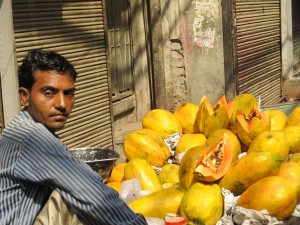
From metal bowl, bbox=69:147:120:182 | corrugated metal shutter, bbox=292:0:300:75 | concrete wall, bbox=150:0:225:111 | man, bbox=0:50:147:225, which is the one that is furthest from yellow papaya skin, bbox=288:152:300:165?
corrugated metal shutter, bbox=292:0:300:75

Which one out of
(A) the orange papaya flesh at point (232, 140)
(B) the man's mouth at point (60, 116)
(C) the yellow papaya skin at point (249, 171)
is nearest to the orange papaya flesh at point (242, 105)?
(A) the orange papaya flesh at point (232, 140)

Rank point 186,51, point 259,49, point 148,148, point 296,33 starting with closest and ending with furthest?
point 148,148 < point 186,51 < point 259,49 < point 296,33

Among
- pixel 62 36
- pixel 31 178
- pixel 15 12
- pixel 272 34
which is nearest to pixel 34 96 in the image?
pixel 31 178

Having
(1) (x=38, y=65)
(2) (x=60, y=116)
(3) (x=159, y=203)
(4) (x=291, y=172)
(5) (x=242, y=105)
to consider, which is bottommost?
(3) (x=159, y=203)

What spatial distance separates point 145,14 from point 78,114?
6.72 ft

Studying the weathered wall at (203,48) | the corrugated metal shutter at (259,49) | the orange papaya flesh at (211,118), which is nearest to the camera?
the orange papaya flesh at (211,118)

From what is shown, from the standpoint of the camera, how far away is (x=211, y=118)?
173 inches

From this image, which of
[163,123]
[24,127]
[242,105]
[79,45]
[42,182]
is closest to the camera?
[42,182]

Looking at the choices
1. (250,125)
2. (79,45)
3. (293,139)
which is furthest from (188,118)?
(79,45)

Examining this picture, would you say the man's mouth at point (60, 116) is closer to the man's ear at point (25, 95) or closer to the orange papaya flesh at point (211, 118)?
the man's ear at point (25, 95)

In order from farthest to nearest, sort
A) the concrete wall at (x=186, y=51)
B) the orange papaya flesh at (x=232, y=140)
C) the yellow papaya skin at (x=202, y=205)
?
the concrete wall at (x=186, y=51), the orange papaya flesh at (x=232, y=140), the yellow papaya skin at (x=202, y=205)

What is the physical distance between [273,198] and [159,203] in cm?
66

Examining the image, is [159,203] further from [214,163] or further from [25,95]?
[25,95]

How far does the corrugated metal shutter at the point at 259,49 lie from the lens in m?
9.34
